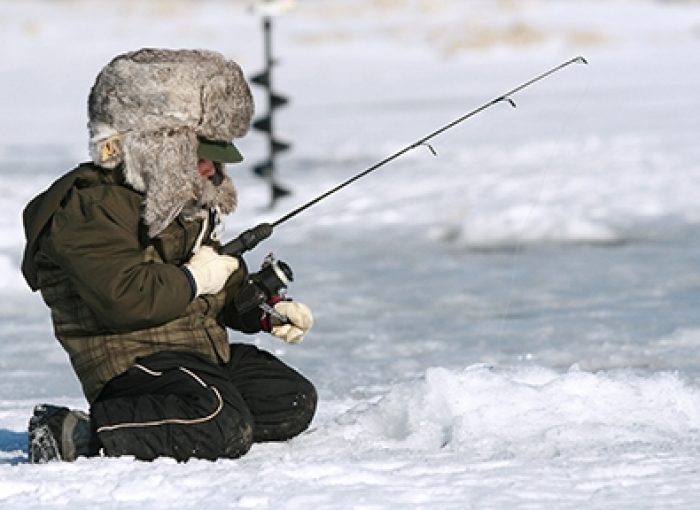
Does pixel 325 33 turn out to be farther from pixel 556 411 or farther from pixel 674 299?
pixel 556 411

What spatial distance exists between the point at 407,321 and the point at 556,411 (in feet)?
8.26

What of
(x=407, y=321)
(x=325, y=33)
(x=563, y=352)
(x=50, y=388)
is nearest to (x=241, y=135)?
(x=50, y=388)

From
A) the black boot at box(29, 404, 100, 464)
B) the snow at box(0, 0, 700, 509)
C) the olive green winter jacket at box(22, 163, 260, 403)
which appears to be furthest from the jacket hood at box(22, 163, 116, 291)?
the snow at box(0, 0, 700, 509)

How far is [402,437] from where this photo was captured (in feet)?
12.8

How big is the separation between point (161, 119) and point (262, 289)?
1.74 feet

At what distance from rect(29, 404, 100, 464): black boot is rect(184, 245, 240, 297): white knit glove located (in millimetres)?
442

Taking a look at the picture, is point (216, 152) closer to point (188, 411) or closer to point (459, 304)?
point (188, 411)

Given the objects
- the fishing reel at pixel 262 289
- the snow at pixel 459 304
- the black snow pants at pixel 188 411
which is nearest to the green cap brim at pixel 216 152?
the fishing reel at pixel 262 289

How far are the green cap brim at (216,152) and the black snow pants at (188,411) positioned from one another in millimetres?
504

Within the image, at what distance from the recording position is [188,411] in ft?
11.9

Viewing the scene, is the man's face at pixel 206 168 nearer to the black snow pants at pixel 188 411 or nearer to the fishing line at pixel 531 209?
the black snow pants at pixel 188 411

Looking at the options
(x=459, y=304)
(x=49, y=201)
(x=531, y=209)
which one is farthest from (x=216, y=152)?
(x=531, y=209)

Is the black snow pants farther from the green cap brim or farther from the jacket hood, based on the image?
the green cap brim

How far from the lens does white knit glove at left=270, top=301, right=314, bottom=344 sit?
3.87 metres
